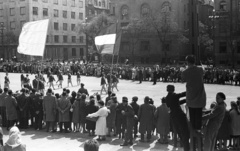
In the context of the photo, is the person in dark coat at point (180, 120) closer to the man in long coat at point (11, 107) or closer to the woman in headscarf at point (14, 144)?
the woman in headscarf at point (14, 144)

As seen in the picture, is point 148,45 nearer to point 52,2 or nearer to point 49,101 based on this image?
point 52,2

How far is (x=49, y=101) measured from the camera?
502 inches

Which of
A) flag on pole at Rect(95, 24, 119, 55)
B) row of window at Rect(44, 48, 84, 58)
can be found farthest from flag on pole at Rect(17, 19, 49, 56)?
row of window at Rect(44, 48, 84, 58)

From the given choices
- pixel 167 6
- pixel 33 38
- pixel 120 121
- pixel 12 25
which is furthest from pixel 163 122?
pixel 12 25

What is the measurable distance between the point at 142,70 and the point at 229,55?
19.6 metres

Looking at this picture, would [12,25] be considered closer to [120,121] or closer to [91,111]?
[91,111]

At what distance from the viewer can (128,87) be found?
28.4m

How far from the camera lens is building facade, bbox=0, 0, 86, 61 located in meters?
68.6

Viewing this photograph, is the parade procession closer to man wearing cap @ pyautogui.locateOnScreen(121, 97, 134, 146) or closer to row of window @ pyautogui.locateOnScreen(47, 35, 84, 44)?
man wearing cap @ pyautogui.locateOnScreen(121, 97, 134, 146)

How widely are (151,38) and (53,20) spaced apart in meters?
26.8

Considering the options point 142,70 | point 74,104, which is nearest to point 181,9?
point 142,70

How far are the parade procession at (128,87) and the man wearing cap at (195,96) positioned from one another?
19 mm

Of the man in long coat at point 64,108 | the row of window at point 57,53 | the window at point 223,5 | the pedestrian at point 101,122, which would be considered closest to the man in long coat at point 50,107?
the man in long coat at point 64,108

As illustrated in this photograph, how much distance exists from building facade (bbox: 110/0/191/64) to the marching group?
43.5 m
